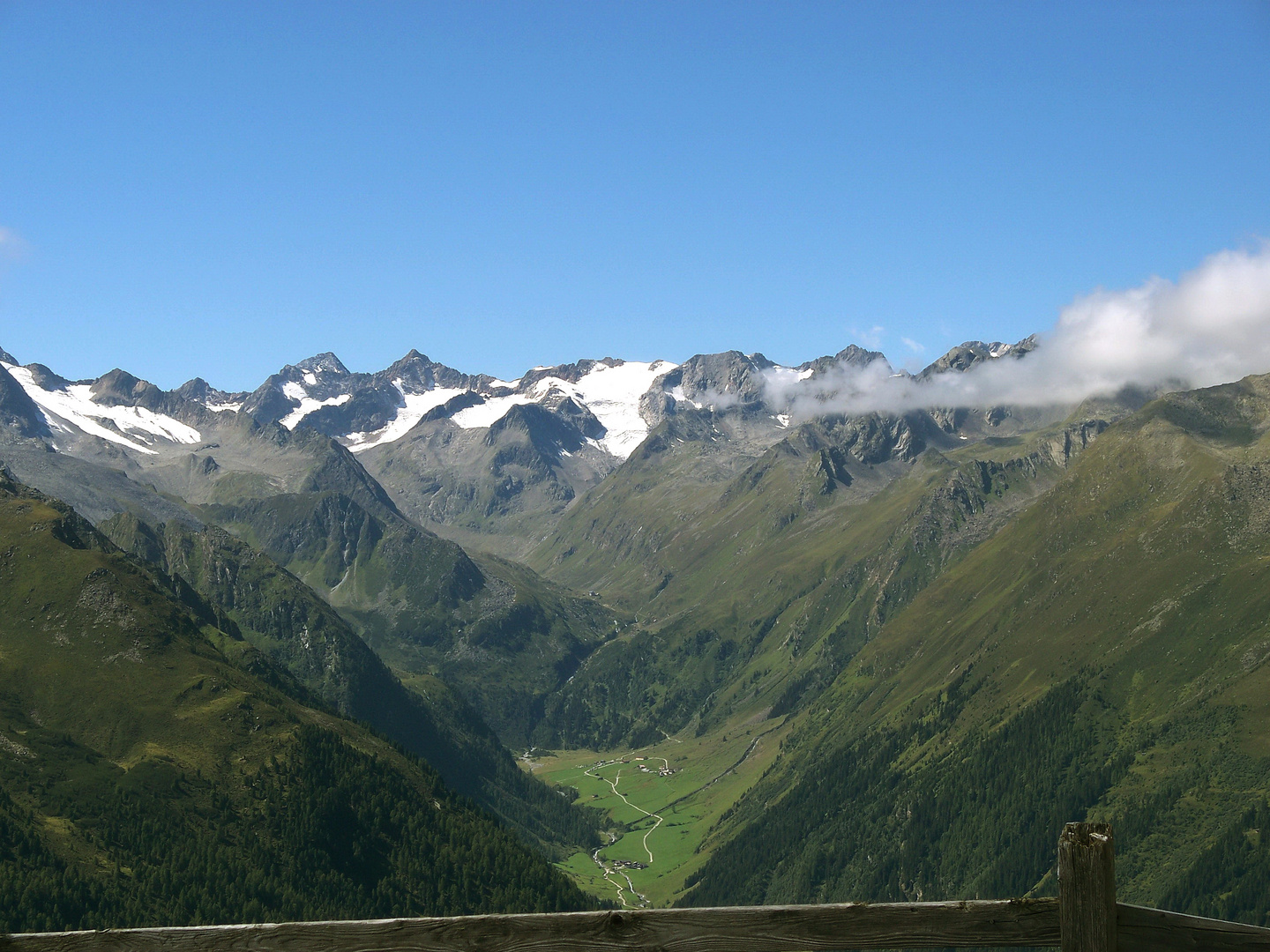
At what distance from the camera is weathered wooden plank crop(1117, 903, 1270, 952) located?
1240cm

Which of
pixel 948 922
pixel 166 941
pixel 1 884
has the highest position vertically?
pixel 948 922

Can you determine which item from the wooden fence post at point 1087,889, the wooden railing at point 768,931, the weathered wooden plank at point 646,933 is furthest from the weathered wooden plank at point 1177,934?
the weathered wooden plank at point 646,933

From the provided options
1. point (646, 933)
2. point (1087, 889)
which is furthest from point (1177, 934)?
point (646, 933)

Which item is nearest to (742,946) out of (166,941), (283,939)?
(283,939)

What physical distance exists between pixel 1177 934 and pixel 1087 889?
1.22 m

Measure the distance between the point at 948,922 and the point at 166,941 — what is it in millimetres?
8888

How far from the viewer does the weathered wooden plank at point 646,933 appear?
12.6m

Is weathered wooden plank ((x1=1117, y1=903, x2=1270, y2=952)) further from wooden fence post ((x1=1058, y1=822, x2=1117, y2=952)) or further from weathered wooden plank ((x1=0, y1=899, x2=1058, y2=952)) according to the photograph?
weathered wooden plank ((x1=0, y1=899, x2=1058, y2=952))

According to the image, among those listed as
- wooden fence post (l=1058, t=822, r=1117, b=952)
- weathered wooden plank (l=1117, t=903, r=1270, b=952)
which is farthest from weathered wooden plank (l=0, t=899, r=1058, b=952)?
weathered wooden plank (l=1117, t=903, r=1270, b=952)

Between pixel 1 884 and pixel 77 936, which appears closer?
pixel 77 936

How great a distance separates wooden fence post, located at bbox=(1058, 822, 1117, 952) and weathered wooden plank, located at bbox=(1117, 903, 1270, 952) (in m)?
0.20

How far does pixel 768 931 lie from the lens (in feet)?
42.0

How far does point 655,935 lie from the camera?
41.9ft

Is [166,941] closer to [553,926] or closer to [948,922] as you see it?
[553,926]
